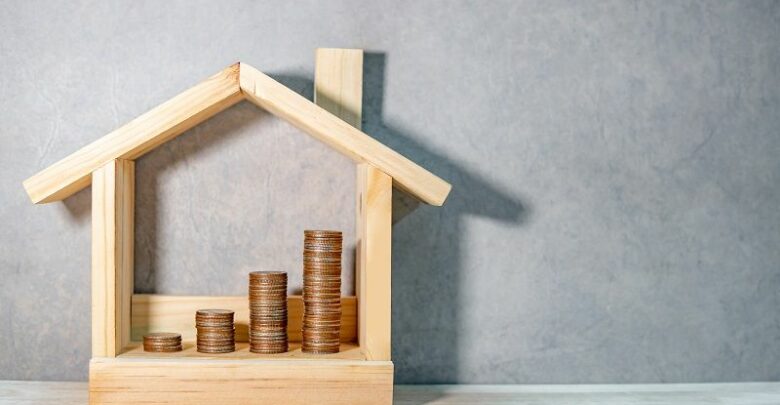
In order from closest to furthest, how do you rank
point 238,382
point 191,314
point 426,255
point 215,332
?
point 238,382, point 215,332, point 191,314, point 426,255

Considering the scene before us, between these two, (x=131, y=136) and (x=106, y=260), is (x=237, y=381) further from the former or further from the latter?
(x=131, y=136)

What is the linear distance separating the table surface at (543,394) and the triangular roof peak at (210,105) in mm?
604

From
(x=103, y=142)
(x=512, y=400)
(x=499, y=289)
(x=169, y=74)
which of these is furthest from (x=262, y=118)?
(x=512, y=400)

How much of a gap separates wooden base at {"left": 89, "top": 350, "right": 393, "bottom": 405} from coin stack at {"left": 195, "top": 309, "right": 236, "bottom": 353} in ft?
0.24

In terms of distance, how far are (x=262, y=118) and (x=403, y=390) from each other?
3.09ft

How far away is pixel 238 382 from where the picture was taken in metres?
2.34

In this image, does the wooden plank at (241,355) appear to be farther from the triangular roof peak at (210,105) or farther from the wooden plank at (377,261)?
the triangular roof peak at (210,105)

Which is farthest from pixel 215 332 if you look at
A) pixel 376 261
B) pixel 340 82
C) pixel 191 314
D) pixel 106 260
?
pixel 340 82

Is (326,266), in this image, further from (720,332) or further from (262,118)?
(720,332)

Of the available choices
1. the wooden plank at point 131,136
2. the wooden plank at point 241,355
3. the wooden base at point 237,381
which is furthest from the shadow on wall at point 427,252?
the wooden plank at point 131,136

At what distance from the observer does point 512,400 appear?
260cm

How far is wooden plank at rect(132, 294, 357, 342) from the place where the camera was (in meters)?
2.64

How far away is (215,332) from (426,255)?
2.34 feet

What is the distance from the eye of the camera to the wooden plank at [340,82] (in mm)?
2711
